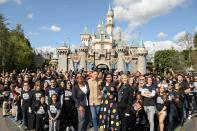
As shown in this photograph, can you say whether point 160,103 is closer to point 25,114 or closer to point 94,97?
point 94,97

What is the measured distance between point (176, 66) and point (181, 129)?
57305mm

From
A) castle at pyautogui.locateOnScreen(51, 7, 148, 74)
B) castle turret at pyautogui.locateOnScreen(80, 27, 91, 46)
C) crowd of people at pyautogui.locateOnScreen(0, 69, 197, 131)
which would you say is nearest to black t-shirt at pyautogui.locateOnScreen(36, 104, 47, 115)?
crowd of people at pyautogui.locateOnScreen(0, 69, 197, 131)

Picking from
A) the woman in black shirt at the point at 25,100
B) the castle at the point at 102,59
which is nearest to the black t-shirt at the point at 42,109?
the woman in black shirt at the point at 25,100

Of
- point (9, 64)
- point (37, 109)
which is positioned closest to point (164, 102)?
point (37, 109)

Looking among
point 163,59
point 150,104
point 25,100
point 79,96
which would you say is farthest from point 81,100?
point 163,59

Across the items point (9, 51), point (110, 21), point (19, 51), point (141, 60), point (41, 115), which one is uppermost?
point (110, 21)

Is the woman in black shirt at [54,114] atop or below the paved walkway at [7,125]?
atop

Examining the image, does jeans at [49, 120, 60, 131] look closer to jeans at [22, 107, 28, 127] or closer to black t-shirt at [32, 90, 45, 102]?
black t-shirt at [32, 90, 45, 102]

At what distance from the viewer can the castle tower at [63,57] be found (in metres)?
81.2

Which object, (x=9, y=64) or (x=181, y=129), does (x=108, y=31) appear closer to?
(x=9, y=64)

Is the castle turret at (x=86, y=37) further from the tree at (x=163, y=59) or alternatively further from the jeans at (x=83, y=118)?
the jeans at (x=83, y=118)

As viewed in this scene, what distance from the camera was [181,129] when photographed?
12305 mm

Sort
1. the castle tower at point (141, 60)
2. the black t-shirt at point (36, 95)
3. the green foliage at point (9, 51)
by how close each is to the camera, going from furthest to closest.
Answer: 1. the castle tower at point (141, 60)
2. the green foliage at point (9, 51)
3. the black t-shirt at point (36, 95)

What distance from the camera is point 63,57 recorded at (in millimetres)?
83312
